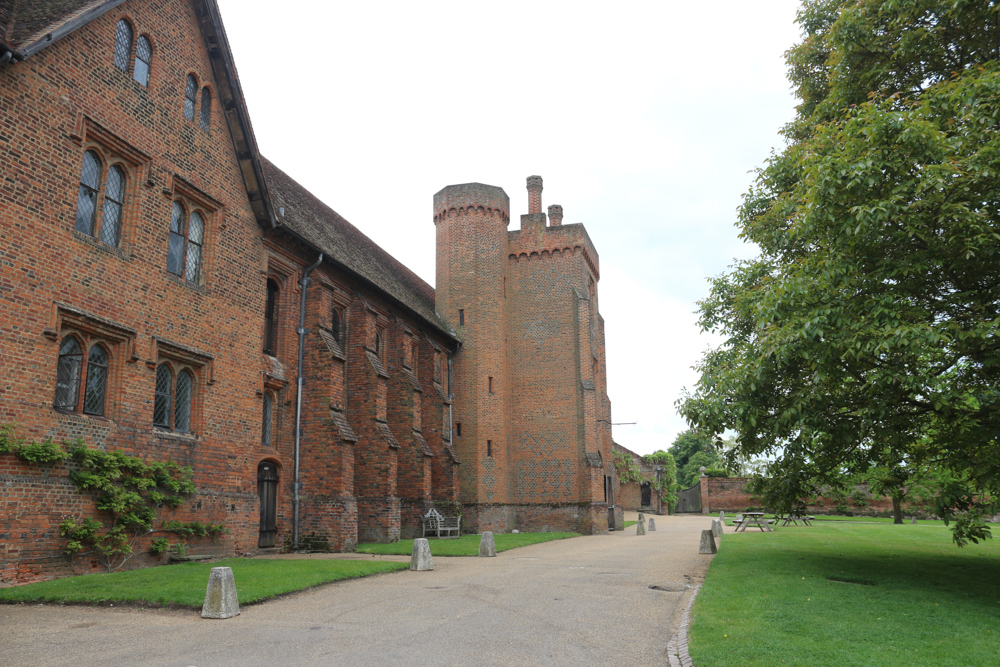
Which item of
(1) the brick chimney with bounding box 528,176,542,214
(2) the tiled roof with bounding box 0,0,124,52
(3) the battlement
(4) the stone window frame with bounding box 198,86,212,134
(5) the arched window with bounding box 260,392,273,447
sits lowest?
(5) the arched window with bounding box 260,392,273,447

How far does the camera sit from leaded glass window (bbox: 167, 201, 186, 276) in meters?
15.0

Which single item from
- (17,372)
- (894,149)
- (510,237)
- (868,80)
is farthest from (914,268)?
(510,237)

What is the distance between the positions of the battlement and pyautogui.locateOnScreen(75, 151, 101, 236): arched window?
67.2 ft

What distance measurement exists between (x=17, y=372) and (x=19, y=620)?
4.09 m

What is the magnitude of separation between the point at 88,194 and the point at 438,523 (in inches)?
621

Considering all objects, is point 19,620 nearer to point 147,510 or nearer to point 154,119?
point 147,510

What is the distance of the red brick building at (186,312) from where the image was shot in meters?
11.3

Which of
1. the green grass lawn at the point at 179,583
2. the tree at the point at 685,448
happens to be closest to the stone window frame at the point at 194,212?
the green grass lawn at the point at 179,583

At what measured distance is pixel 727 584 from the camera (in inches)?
456

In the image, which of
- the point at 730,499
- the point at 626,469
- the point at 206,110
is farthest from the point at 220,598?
the point at 730,499

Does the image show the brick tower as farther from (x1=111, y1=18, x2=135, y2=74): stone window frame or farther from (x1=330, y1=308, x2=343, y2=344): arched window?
(x1=111, y1=18, x2=135, y2=74): stone window frame

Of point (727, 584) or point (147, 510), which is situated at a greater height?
point (147, 510)

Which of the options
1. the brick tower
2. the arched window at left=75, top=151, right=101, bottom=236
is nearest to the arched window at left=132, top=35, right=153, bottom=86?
the arched window at left=75, top=151, right=101, bottom=236

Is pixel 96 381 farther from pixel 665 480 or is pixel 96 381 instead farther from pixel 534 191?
pixel 665 480
